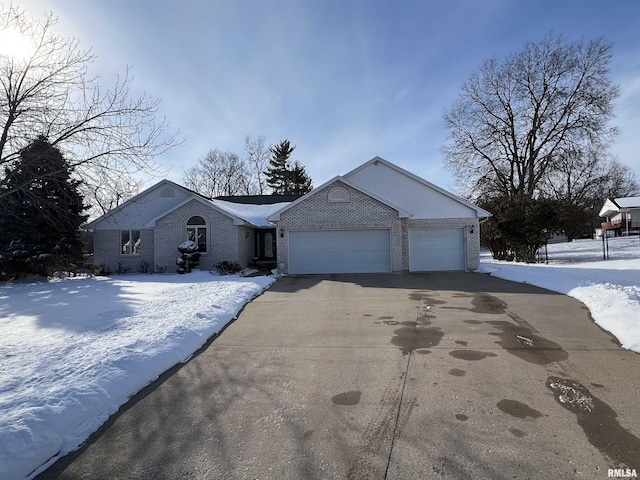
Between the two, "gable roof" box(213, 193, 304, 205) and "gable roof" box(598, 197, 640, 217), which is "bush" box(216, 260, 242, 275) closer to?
"gable roof" box(213, 193, 304, 205)

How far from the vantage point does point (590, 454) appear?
267cm

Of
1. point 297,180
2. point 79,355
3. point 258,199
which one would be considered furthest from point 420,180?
point 297,180

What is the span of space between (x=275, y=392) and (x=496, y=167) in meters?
31.4

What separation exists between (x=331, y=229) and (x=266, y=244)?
21.1 ft

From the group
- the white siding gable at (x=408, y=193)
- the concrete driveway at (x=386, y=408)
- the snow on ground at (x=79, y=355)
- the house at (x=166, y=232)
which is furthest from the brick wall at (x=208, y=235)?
the concrete driveway at (x=386, y=408)

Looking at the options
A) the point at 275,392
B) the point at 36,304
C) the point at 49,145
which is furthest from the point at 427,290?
the point at 36,304

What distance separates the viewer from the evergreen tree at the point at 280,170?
43375 mm

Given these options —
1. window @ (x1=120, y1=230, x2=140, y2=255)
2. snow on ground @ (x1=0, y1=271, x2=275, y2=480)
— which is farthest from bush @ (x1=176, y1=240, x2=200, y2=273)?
snow on ground @ (x1=0, y1=271, x2=275, y2=480)

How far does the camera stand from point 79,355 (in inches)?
185

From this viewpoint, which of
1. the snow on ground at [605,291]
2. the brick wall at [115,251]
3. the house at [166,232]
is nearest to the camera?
the snow on ground at [605,291]

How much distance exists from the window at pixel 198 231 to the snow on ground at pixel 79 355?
23.7 feet

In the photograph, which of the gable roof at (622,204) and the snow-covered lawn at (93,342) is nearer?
the snow-covered lawn at (93,342)

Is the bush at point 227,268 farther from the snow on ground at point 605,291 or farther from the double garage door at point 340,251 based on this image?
the snow on ground at point 605,291

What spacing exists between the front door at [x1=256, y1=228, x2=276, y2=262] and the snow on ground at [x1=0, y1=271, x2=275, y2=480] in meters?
10.6
